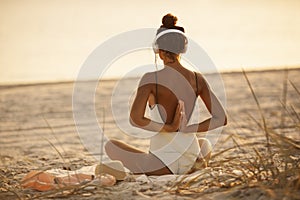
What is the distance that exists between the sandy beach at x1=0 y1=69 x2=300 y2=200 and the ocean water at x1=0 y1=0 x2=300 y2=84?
683 millimetres

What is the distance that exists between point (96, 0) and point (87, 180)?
14424mm

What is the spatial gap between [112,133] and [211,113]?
3.03 meters

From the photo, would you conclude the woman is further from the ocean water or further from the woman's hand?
the ocean water

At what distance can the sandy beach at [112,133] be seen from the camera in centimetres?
407

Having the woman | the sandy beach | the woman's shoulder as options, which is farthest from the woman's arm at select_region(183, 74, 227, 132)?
the woman's shoulder

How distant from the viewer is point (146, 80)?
479 cm

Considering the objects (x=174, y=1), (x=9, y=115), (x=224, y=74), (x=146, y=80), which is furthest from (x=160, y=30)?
(x=174, y=1)

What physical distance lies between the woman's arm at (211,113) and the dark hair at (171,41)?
9.4 inches

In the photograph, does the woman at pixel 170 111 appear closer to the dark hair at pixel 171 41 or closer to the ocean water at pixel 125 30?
the dark hair at pixel 171 41

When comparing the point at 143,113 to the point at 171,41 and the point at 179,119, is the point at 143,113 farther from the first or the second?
the point at 171,41

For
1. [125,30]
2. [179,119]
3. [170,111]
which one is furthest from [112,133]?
[125,30]

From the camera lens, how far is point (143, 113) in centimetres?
475

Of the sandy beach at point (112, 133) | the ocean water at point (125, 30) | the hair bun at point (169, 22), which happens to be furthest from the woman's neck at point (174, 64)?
the ocean water at point (125, 30)

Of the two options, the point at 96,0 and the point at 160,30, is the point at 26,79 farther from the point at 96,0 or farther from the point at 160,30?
the point at 96,0
